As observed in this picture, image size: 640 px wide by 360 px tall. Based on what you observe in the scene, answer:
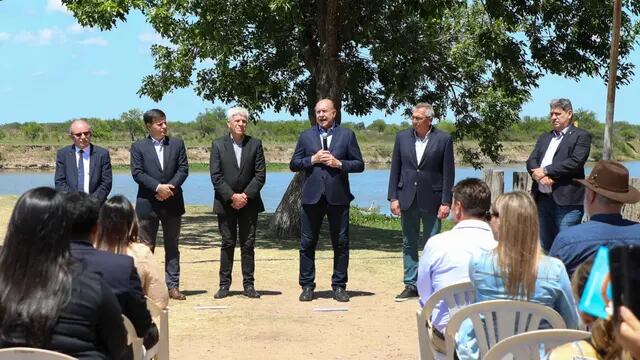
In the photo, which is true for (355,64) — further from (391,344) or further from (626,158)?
(626,158)

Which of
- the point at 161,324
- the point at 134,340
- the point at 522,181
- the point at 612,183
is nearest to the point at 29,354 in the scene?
the point at 134,340

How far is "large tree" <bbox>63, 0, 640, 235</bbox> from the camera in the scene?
14680 millimetres

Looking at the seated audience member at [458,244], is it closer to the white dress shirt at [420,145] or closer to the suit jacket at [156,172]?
the white dress shirt at [420,145]

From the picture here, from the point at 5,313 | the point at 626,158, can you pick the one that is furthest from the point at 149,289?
the point at 626,158

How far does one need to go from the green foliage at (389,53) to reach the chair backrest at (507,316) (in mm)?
10229

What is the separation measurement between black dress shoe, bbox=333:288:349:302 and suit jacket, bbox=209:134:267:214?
3.63 ft

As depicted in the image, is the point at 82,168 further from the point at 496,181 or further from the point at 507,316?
the point at 507,316

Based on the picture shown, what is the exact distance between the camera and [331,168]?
9.07m

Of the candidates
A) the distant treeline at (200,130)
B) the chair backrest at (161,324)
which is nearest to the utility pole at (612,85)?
the chair backrest at (161,324)

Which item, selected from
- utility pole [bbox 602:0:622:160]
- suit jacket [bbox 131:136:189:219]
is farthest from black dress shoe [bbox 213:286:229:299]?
utility pole [bbox 602:0:622:160]

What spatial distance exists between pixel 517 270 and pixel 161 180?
5.59 meters

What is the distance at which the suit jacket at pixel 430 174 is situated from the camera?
30.3 ft

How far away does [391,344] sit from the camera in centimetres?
735

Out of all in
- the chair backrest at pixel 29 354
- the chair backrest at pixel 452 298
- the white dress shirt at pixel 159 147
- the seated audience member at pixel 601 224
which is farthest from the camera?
the white dress shirt at pixel 159 147
